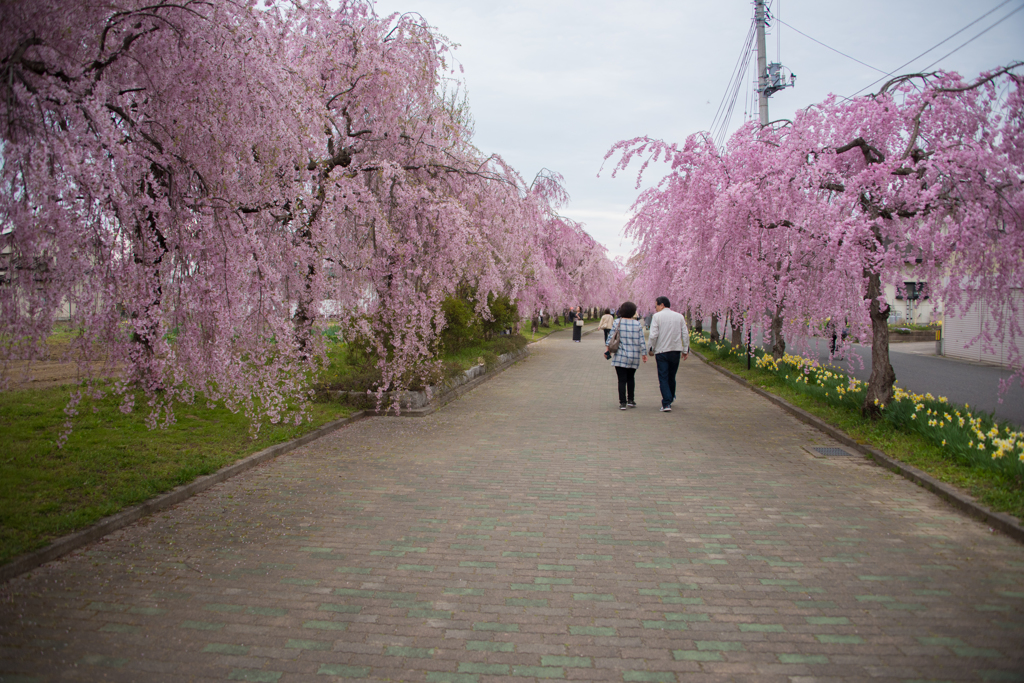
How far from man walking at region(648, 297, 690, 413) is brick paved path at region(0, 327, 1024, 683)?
4151 mm

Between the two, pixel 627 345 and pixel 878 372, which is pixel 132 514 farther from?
pixel 878 372

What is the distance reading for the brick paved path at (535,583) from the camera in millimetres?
3057

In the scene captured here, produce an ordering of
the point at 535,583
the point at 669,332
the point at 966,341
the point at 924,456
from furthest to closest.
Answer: the point at 966,341, the point at 669,332, the point at 924,456, the point at 535,583

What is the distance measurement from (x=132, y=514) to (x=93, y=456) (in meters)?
1.99

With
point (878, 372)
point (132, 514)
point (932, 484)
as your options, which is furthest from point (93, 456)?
point (878, 372)

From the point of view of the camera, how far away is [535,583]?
396 cm

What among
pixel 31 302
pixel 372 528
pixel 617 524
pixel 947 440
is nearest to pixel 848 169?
pixel 947 440

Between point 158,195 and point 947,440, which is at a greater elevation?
point 158,195

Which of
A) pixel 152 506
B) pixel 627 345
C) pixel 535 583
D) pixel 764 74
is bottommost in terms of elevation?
pixel 535 583

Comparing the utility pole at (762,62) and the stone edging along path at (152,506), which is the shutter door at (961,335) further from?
the stone edging along path at (152,506)

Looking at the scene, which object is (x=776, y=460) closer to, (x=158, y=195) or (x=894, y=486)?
(x=894, y=486)

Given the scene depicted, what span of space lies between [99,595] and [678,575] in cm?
360

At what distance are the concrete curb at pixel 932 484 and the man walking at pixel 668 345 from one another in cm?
213

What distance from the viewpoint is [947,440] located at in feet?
22.0
